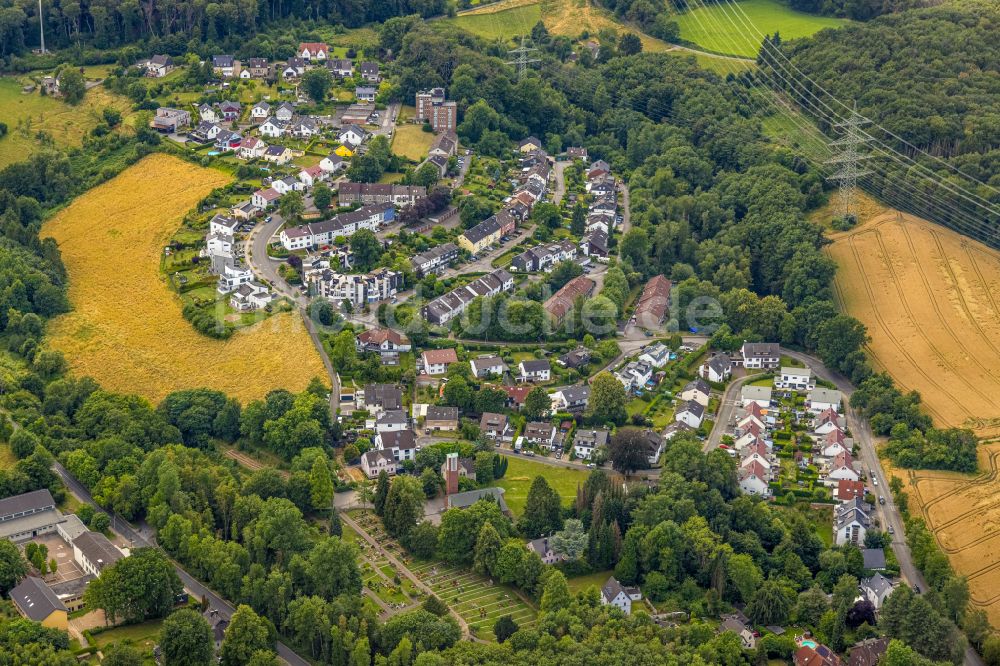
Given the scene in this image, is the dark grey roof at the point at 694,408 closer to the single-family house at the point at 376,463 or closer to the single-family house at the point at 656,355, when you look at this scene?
the single-family house at the point at 656,355

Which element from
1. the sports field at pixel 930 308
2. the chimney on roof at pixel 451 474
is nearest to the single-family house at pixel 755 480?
the sports field at pixel 930 308

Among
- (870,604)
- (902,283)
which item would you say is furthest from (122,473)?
(902,283)

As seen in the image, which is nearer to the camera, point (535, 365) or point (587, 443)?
point (587, 443)

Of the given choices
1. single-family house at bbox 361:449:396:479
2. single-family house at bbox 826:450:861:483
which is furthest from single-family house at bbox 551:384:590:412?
single-family house at bbox 826:450:861:483

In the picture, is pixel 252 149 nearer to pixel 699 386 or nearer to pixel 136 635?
pixel 699 386

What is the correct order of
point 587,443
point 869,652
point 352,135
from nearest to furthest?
1. point 869,652
2. point 587,443
3. point 352,135

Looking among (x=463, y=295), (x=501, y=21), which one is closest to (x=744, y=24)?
(x=501, y=21)

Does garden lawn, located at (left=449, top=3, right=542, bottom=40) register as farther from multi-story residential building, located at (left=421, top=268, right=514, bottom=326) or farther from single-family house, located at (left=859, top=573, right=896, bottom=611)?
single-family house, located at (left=859, top=573, right=896, bottom=611)
